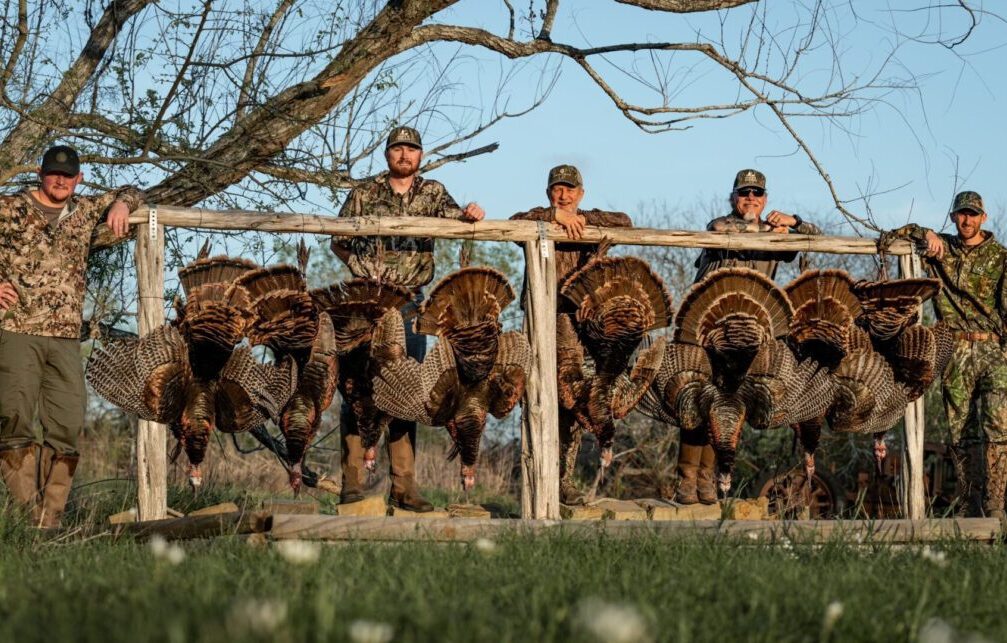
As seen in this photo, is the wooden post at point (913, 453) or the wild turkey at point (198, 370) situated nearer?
the wild turkey at point (198, 370)

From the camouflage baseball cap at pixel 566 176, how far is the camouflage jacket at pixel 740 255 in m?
1.02

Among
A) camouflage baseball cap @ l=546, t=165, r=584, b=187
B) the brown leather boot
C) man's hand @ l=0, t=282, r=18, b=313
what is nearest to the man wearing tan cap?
camouflage baseball cap @ l=546, t=165, r=584, b=187

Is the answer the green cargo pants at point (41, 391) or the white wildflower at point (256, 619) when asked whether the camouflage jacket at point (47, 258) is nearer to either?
the green cargo pants at point (41, 391)

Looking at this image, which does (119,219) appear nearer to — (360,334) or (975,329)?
(360,334)

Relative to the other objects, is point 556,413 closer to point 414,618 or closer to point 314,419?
point 314,419

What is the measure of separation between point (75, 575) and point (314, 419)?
3.18m

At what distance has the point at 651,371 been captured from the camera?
27.2ft

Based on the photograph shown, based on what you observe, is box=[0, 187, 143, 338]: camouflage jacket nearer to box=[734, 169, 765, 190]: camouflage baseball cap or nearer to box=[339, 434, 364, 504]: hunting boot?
box=[339, 434, 364, 504]: hunting boot

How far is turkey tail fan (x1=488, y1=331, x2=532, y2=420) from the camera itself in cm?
797

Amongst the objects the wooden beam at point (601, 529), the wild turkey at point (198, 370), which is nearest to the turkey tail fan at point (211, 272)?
the wild turkey at point (198, 370)

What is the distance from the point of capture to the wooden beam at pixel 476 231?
7785 mm

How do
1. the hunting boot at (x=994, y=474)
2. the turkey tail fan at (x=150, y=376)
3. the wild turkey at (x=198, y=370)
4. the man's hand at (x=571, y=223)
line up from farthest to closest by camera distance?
1. the hunting boot at (x=994, y=474)
2. the man's hand at (x=571, y=223)
3. the turkey tail fan at (x=150, y=376)
4. the wild turkey at (x=198, y=370)

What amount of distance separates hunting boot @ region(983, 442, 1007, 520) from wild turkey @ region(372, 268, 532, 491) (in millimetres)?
3738

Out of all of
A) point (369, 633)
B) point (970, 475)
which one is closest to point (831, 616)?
point (369, 633)
